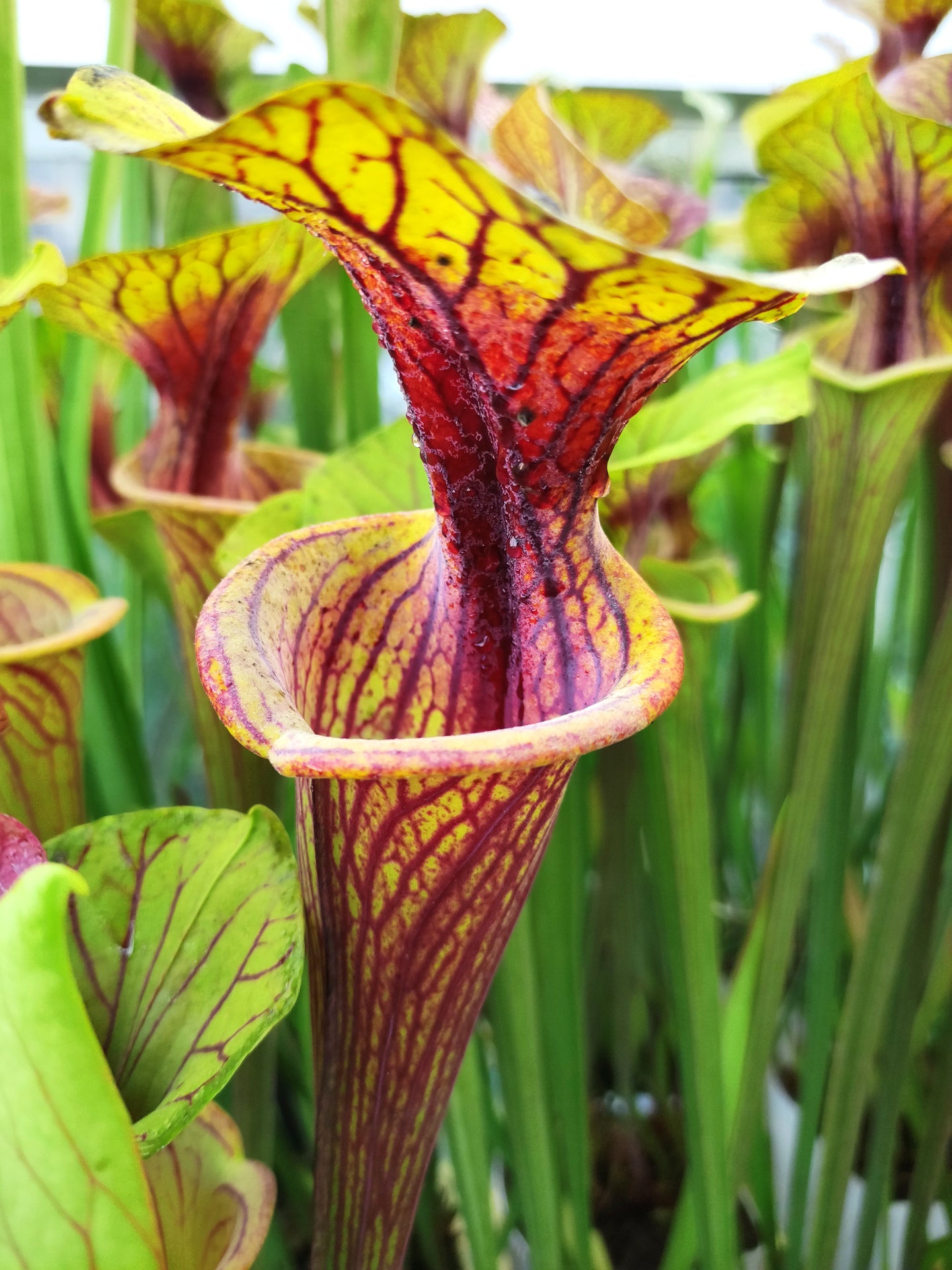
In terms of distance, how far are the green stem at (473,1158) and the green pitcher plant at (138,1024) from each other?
189 mm

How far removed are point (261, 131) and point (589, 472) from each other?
121 millimetres

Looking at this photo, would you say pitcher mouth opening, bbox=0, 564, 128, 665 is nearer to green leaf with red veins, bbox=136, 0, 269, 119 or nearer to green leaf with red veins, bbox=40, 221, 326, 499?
green leaf with red veins, bbox=40, 221, 326, 499

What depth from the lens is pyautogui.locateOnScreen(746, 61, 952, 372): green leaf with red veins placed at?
1.40 ft

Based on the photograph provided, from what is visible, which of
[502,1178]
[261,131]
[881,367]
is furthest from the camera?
[502,1178]

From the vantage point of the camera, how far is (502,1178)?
2.46 ft

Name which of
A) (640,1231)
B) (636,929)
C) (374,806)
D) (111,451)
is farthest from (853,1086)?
(111,451)

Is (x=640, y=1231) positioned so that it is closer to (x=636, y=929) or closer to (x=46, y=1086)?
(x=636, y=929)

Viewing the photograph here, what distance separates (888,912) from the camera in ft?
1.75

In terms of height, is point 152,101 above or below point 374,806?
above

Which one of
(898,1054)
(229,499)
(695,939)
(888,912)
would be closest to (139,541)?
(229,499)

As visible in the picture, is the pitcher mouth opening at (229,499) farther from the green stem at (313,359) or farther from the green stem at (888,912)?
the green stem at (888,912)

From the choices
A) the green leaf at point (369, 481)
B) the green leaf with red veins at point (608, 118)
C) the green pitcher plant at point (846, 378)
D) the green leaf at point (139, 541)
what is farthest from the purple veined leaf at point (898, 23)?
the green leaf at point (139, 541)

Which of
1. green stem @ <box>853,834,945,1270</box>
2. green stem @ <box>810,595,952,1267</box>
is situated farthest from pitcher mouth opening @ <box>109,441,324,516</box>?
green stem @ <box>853,834,945,1270</box>

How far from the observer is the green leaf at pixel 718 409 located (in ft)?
1.17
